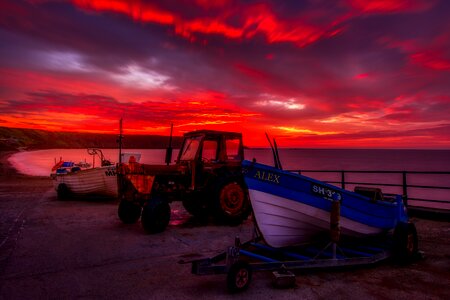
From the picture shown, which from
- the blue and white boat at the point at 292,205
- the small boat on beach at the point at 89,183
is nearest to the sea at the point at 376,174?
the blue and white boat at the point at 292,205

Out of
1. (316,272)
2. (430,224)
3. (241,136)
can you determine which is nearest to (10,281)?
(316,272)

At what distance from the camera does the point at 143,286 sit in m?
4.33

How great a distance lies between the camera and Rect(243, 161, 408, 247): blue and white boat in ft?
16.2

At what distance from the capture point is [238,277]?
4102mm

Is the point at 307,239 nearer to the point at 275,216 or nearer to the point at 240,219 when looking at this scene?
the point at 275,216

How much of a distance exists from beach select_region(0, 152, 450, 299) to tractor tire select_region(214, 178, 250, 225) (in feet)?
0.90

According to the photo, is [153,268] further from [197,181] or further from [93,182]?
[93,182]

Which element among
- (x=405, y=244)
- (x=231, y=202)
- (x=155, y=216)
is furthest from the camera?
(x=231, y=202)

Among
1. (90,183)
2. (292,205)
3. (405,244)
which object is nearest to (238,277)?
(292,205)

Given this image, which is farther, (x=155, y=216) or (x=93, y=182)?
(x=93, y=182)

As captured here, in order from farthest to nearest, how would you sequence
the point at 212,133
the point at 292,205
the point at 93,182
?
the point at 93,182, the point at 212,133, the point at 292,205

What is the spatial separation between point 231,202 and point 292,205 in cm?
352

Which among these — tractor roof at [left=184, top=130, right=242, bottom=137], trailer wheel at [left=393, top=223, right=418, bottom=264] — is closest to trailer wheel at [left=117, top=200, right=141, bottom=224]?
tractor roof at [left=184, top=130, right=242, bottom=137]

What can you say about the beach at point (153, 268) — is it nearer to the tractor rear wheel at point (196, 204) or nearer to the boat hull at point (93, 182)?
the tractor rear wheel at point (196, 204)
